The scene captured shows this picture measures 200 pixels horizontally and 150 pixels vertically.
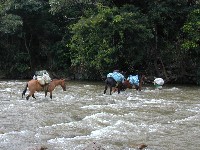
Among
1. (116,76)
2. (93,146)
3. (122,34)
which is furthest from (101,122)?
(122,34)

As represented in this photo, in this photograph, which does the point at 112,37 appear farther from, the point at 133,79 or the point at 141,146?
the point at 141,146

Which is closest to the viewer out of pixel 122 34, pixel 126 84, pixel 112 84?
pixel 112 84

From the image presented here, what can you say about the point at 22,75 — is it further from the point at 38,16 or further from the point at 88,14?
the point at 88,14

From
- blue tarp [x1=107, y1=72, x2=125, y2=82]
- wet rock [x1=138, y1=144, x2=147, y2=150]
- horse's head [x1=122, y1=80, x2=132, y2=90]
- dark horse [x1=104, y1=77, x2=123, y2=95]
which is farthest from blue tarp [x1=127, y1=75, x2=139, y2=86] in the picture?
wet rock [x1=138, y1=144, x2=147, y2=150]

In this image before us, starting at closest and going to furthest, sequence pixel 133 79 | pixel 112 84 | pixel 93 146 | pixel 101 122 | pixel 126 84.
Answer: pixel 93 146, pixel 101 122, pixel 112 84, pixel 126 84, pixel 133 79

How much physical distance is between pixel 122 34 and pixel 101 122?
12927 mm

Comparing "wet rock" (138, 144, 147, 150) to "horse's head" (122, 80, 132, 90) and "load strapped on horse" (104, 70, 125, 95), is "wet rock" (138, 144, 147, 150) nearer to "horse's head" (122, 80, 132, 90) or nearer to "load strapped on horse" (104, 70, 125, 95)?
"load strapped on horse" (104, 70, 125, 95)

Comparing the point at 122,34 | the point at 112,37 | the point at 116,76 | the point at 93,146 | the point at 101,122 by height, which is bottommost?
the point at 101,122

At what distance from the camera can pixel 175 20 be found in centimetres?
2705

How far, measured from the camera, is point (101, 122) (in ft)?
41.1

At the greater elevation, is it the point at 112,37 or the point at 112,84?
the point at 112,37

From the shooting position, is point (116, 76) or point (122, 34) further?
point (122, 34)

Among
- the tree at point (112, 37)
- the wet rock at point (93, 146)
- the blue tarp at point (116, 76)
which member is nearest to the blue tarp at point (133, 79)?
the blue tarp at point (116, 76)

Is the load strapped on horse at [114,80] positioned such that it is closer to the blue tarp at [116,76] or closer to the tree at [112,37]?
the blue tarp at [116,76]
